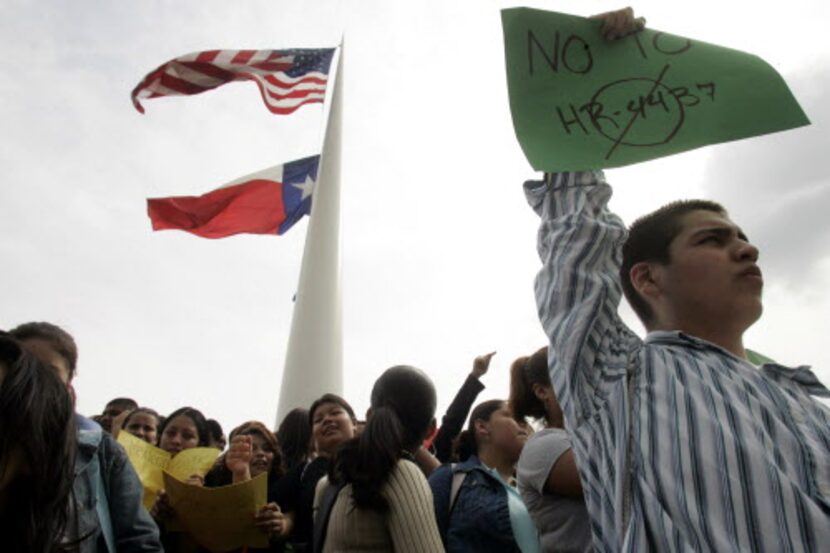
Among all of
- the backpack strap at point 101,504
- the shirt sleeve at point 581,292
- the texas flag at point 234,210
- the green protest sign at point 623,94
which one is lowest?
the backpack strap at point 101,504

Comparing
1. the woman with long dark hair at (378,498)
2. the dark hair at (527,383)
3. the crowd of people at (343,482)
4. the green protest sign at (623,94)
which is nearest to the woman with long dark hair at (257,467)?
the crowd of people at (343,482)

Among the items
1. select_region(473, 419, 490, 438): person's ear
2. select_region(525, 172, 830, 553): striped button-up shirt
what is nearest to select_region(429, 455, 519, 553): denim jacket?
select_region(473, 419, 490, 438): person's ear

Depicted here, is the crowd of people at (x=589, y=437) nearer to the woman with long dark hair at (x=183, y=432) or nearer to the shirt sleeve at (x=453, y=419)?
the shirt sleeve at (x=453, y=419)

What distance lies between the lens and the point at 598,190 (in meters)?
2.13

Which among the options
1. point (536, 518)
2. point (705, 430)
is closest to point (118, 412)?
point (536, 518)

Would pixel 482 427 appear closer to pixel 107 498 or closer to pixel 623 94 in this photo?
pixel 107 498

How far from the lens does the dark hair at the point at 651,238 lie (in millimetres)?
2150

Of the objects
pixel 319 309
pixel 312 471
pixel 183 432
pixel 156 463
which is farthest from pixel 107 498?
pixel 319 309

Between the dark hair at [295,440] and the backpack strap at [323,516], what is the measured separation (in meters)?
1.83

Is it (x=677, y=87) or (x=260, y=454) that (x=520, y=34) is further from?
(x=260, y=454)

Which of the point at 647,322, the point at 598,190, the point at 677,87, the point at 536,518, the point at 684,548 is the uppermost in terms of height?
the point at 677,87

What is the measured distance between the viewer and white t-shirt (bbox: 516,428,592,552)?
2.74 m

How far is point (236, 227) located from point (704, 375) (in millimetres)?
10686

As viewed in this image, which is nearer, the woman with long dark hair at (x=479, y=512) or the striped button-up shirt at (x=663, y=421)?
the striped button-up shirt at (x=663, y=421)
